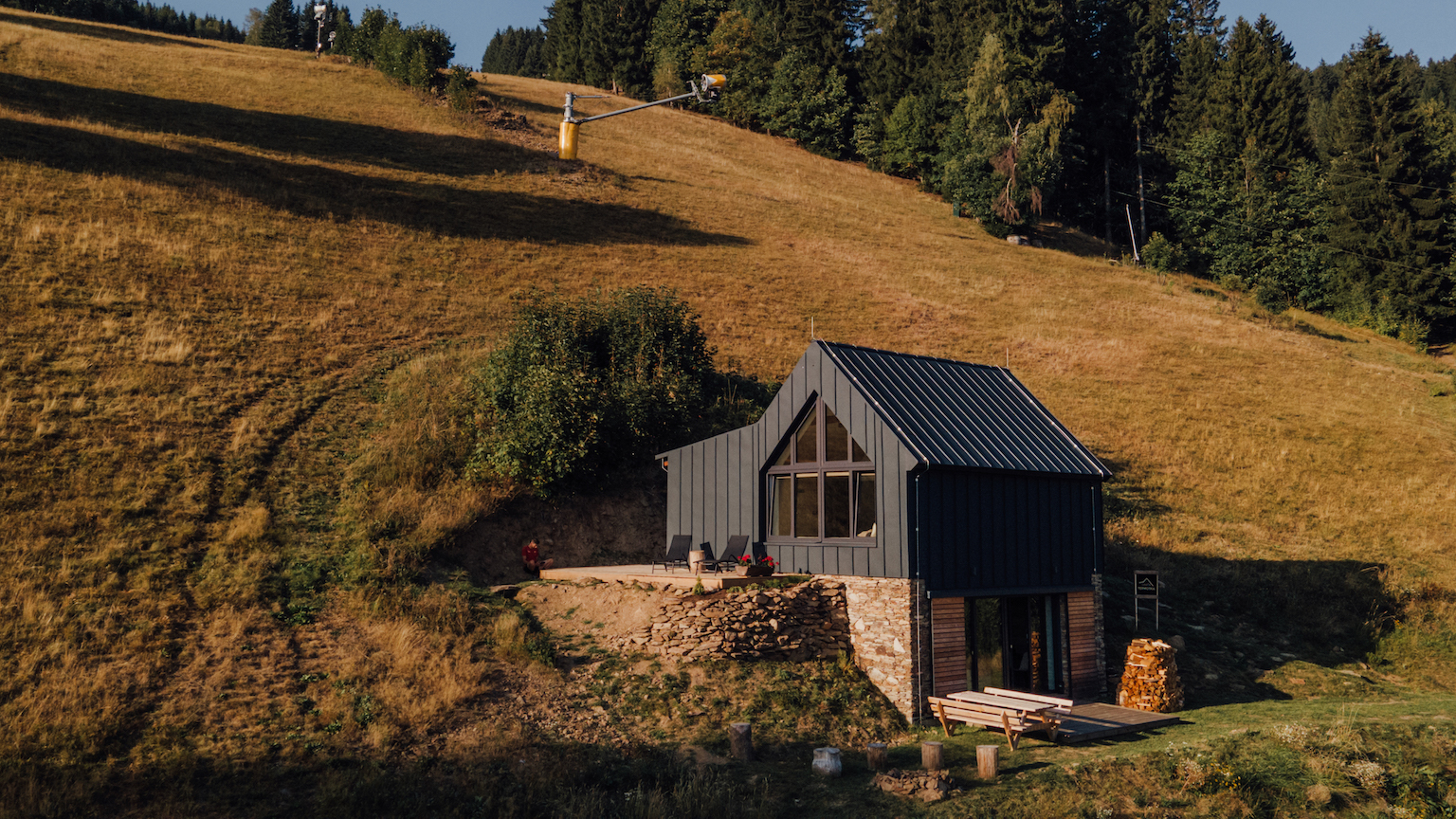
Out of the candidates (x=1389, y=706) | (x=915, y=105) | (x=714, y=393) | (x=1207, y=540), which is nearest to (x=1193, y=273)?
(x=915, y=105)

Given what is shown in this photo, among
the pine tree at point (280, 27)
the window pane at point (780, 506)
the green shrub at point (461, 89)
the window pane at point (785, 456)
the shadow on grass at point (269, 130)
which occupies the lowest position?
the window pane at point (780, 506)

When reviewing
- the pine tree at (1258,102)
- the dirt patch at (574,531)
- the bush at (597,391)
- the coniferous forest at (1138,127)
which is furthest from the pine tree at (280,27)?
the dirt patch at (574,531)

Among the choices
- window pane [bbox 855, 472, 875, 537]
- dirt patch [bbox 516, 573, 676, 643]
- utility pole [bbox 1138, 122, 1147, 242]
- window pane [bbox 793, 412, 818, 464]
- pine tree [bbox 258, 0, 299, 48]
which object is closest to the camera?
dirt patch [bbox 516, 573, 676, 643]

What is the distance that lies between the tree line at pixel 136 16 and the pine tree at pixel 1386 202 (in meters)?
98.6

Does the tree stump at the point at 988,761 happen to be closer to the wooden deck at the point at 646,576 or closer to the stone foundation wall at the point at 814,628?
the stone foundation wall at the point at 814,628

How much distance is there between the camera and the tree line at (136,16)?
90.5m

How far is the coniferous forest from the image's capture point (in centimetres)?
5844

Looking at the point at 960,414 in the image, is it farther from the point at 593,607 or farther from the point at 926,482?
the point at 593,607

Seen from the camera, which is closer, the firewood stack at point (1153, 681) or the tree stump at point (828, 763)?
the tree stump at point (828, 763)

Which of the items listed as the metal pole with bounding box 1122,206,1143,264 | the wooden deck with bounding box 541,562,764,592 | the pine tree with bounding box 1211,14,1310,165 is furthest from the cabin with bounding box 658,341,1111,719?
the pine tree with bounding box 1211,14,1310,165

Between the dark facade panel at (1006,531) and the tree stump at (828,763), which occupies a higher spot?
the dark facade panel at (1006,531)

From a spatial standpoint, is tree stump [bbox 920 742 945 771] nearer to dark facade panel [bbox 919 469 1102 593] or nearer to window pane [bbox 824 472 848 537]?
dark facade panel [bbox 919 469 1102 593]

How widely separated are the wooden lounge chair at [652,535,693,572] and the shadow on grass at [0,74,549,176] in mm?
36802

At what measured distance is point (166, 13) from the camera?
116562 mm
